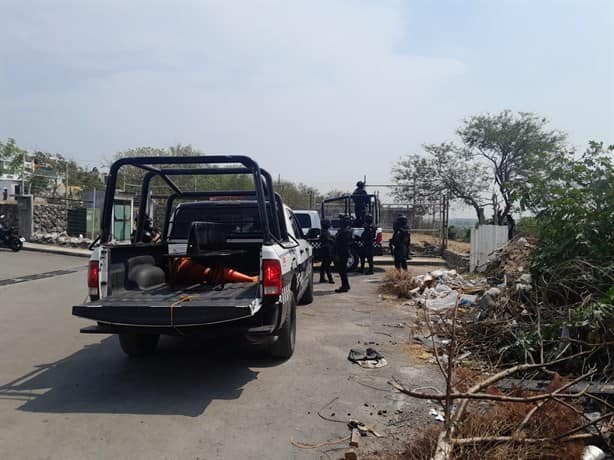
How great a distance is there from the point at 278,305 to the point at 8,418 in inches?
97.0

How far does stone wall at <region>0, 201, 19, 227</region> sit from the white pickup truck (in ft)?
64.4

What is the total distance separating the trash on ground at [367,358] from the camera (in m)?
5.61

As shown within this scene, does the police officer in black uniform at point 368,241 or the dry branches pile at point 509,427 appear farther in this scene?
the police officer in black uniform at point 368,241

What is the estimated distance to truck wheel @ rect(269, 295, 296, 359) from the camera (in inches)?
217

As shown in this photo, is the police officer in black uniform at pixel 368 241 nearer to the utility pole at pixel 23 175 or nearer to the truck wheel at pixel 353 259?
the truck wheel at pixel 353 259

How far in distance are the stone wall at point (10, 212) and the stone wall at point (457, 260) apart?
19461 millimetres

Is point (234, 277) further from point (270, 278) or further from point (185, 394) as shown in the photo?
point (185, 394)

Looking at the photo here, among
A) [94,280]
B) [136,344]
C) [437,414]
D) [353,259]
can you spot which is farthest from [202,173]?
[353,259]

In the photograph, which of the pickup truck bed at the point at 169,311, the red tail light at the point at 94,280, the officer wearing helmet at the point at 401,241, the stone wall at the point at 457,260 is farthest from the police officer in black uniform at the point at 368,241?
the red tail light at the point at 94,280

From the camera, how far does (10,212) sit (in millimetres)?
23312

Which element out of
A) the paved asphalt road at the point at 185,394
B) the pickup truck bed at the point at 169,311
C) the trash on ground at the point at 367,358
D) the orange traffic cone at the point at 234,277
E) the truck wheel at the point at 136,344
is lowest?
the paved asphalt road at the point at 185,394

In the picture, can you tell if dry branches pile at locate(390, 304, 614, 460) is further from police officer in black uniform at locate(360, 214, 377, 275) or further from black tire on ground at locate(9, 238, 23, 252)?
black tire on ground at locate(9, 238, 23, 252)

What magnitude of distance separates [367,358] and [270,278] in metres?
1.87

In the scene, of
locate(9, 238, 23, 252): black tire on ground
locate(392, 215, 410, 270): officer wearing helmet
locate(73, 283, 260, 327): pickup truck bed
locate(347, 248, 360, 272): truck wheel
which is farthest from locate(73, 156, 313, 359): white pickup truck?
locate(9, 238, 23, 252): black tire on ground
